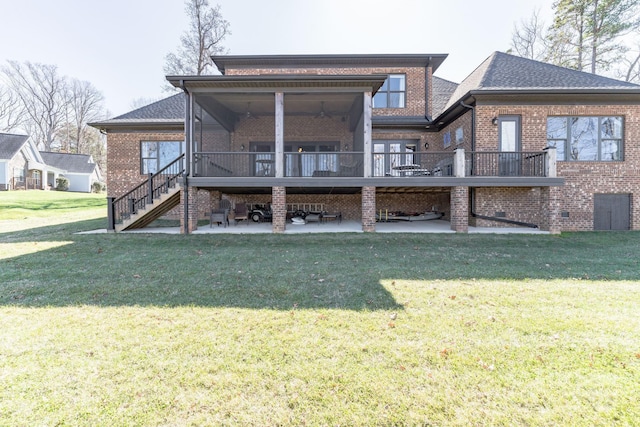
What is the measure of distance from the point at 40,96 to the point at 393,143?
56.8m

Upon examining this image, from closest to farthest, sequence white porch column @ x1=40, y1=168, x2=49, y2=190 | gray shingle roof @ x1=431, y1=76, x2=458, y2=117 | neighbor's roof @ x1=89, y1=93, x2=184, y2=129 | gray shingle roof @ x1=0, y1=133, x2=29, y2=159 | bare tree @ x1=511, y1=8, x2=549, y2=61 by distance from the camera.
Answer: neighbor's roof @ x1=89, y1=93, x2=184, y2=129 < gray shingle roof @ x1=431, y1=76, x2=458, y2=117 < bare tree @ x1=511, y1=8, x2=549, y2=61 < gray shingle roof @ x1=0, y1=133, x2=29, y2=159 < white porch column @ x1=40, y1=168, x2=49, y2=190

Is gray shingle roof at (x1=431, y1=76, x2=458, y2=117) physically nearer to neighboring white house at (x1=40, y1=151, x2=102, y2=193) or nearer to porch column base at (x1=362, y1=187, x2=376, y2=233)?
porch column base at (x1=362, y1=187, x2=376, y2=233)

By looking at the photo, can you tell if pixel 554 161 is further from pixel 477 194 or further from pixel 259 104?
pixel 259 104

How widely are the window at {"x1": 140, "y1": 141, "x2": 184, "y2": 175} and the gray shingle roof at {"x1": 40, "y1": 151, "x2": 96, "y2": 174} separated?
1443 inches

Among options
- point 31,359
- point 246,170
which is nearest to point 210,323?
point 31,359

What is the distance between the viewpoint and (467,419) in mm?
1972

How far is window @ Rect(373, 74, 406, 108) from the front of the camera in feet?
47.6

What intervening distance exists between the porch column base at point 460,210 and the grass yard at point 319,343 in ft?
12.6

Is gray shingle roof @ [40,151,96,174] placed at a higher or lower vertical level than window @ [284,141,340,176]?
higher

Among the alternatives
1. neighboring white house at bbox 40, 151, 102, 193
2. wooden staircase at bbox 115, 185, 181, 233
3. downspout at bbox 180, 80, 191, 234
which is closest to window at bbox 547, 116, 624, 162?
downspout at bbox 180, 80, 191, 234

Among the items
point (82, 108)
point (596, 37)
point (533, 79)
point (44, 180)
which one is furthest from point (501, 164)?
point (82, 108)

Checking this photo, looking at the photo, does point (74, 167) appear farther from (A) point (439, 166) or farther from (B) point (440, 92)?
(A) point (439, 166)

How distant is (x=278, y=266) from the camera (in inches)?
234

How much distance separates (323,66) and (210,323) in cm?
1444
